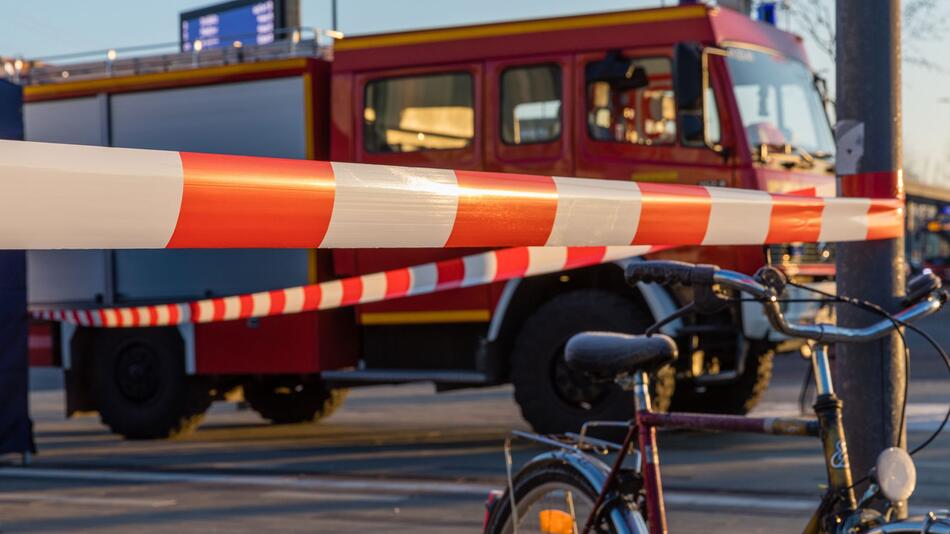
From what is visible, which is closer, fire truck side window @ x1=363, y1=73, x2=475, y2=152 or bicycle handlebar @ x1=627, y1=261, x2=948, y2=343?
bicycle handlebar @ x1=627, y1=261, x2=948, y2=343

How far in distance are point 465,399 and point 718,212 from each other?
12.2 m

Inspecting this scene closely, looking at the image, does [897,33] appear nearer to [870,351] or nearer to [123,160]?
[870,351]

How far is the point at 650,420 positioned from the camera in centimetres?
364

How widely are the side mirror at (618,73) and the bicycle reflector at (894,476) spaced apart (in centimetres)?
767

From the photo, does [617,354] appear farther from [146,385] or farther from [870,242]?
[146,385]

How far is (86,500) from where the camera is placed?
27.5 feet

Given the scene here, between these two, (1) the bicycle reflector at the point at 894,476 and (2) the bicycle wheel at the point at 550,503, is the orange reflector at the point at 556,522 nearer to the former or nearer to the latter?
(2) the bicycle wheel at the point at 550,503

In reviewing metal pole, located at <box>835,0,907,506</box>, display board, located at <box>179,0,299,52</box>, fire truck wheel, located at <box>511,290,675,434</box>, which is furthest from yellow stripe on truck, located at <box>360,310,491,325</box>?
display board, located at <box>179,0,299,52</box>

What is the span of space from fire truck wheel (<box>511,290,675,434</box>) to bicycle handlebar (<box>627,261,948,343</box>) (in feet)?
21.3

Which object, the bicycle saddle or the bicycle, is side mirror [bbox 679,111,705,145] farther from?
the bicycle saddle

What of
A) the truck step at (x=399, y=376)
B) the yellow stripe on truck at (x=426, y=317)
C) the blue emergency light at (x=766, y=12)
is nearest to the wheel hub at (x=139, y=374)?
the truck step at (x=399, y=376)

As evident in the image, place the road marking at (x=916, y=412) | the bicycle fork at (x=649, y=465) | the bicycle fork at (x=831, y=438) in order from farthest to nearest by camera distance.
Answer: the road marking at (x=916, y=412), the bicycle fork at (x=649, y=465), the bicycle fork at (x=831, y=438)

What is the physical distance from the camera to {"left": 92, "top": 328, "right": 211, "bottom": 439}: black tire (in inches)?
474

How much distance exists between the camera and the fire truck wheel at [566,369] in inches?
396
